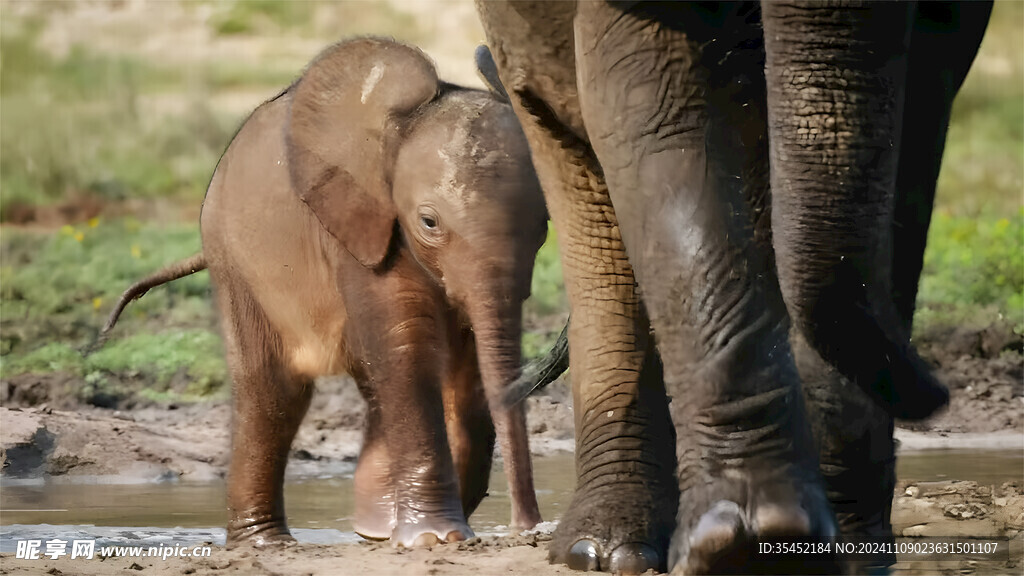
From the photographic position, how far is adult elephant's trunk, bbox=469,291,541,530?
5.16m

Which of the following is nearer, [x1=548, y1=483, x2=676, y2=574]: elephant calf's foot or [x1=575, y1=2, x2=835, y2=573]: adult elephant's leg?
[x1=575, y1=2, x2=835, y2=573]: adult elephant's leg

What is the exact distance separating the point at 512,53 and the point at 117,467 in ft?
13.8

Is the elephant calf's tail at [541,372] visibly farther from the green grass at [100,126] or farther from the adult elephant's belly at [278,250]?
the green grass at [100,126]

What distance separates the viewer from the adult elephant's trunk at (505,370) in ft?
16.9

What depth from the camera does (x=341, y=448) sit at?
8289 millimetres

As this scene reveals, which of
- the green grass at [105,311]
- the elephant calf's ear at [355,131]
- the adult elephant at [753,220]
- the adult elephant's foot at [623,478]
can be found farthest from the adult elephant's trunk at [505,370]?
the green grass at [105,311]

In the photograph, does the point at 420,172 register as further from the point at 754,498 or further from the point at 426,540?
the point at 754,498

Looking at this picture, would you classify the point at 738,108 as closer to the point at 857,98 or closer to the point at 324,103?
the point at 857,98

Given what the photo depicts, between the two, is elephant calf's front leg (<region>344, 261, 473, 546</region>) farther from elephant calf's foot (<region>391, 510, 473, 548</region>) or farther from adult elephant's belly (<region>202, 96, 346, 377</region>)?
adult elephant's belly (<region>202, 96, 346, 377</region>)

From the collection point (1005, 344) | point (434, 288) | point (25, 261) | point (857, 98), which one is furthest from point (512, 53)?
point (25, 261)

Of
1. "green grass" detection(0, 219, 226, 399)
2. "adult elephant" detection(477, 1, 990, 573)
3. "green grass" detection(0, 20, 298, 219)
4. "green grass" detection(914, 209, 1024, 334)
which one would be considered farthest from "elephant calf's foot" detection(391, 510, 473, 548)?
"green grass" detection(0, 20, 298, 219)

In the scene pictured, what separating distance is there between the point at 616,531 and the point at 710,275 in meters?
0.97

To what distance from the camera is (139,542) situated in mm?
5473

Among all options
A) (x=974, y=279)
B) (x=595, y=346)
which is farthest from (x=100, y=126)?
(x=595, y=346)
